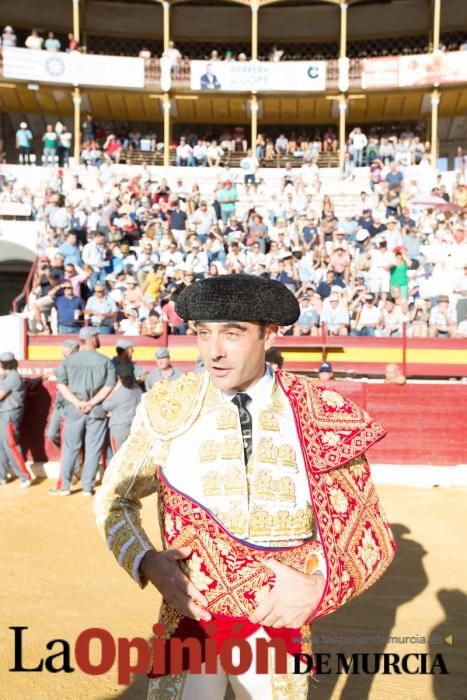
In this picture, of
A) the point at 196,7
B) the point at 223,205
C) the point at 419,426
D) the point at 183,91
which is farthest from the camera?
the point at 196,7

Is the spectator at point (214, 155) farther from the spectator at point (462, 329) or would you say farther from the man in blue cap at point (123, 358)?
the man in blue cap at point (123, 358)

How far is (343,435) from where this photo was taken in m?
1.74

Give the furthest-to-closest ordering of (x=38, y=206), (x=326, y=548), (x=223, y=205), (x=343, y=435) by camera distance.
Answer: (x=38, y=206) < (x=223, y=205) < (x=343, y=435) < (x=326, y=548)

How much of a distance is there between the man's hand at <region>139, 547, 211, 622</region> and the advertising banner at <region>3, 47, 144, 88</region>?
60.8ft

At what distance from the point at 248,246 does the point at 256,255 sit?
628 mm

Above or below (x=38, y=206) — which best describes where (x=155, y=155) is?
above

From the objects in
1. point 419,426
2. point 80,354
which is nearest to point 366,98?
point 419,426

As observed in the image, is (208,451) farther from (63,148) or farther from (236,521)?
(63,148)

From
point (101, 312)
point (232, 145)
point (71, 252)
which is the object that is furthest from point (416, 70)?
point (101, 312)

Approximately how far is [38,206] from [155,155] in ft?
15.5

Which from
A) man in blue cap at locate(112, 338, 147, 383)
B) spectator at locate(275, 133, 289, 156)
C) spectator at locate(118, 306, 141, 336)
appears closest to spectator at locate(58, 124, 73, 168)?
spectator at locate(275, 133, 289, 156)

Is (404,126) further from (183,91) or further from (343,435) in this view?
(343,435)

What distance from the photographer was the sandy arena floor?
3094mm

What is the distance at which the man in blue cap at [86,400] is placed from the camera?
6457mm
